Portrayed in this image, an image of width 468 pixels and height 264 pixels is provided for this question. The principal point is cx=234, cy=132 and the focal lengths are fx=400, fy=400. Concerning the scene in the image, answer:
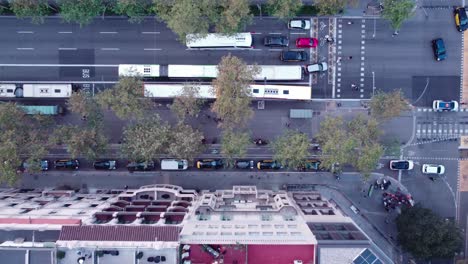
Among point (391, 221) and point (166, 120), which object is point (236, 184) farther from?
point (391, 221)

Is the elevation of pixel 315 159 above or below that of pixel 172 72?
below

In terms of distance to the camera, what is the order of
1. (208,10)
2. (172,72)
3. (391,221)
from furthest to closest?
(391,221)
(172,72)
(208,10)

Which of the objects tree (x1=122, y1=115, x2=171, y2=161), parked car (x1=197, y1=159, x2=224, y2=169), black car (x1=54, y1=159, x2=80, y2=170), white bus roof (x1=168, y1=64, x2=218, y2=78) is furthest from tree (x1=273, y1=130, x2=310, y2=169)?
black car (x1=54, y1=159, x2=80, y2=170)

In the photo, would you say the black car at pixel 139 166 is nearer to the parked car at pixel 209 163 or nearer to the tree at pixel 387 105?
the parked car at pixel 209 163

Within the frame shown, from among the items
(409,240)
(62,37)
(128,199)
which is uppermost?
(62,37)

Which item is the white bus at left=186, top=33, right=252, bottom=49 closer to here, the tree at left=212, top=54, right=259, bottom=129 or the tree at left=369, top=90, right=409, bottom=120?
the tree at left=212, top=54, right=259, bottom=129

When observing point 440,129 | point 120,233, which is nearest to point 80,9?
point 120,233

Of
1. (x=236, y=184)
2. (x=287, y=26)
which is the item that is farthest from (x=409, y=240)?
(x=287, y=26)

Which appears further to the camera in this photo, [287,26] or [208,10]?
[287,26]

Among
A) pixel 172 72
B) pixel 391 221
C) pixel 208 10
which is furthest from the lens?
pixel 391 221
